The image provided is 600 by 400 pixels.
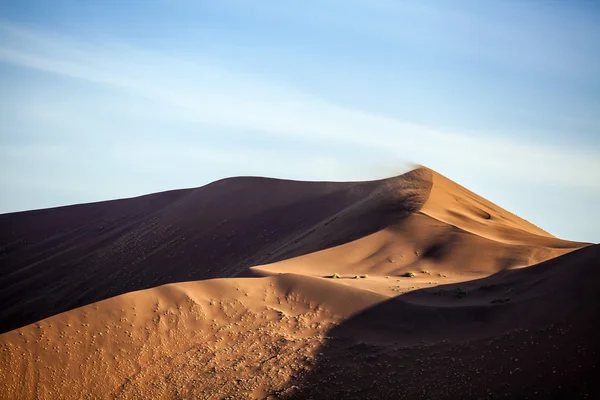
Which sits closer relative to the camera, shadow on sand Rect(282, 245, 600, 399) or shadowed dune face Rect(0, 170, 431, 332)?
shadow on sand Rect(282, 245, 600, 399)

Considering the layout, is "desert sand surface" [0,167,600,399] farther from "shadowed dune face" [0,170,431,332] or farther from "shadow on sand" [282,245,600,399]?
"shadowed dune face" [0,170,431,332]

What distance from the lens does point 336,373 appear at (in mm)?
23297

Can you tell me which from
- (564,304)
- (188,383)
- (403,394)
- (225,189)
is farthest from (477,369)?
(225,189)

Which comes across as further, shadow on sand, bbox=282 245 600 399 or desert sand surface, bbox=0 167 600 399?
desert sand surface, bbox=0 167 600 399

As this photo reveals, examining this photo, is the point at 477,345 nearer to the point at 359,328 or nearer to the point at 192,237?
the point at 359,328

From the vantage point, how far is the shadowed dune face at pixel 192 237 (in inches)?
1663

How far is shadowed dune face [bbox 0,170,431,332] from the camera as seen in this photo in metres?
42.2

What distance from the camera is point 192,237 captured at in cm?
5306

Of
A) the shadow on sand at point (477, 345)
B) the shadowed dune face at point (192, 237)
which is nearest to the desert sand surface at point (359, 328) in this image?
the shadow on sand at point (477, 345)

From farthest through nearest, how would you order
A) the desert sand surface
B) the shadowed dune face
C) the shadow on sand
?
the shadowed dune face < the desert sand surface < the shadow on sand

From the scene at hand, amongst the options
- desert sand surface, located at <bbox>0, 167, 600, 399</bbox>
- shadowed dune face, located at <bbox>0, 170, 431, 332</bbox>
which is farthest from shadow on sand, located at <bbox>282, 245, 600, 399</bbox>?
shadowed dune face, located at <bbox>0, 170, 431, 332</bbox>

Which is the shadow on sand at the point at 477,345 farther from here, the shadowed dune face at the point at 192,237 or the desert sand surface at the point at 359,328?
the shadowed dune face at the point at 192,237

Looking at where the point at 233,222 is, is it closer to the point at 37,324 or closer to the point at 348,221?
the point at 348,221

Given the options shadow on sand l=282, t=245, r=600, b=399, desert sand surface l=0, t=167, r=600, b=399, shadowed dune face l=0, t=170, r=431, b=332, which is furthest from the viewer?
shadowed dune face l=0, t=170, r=431, b=332
